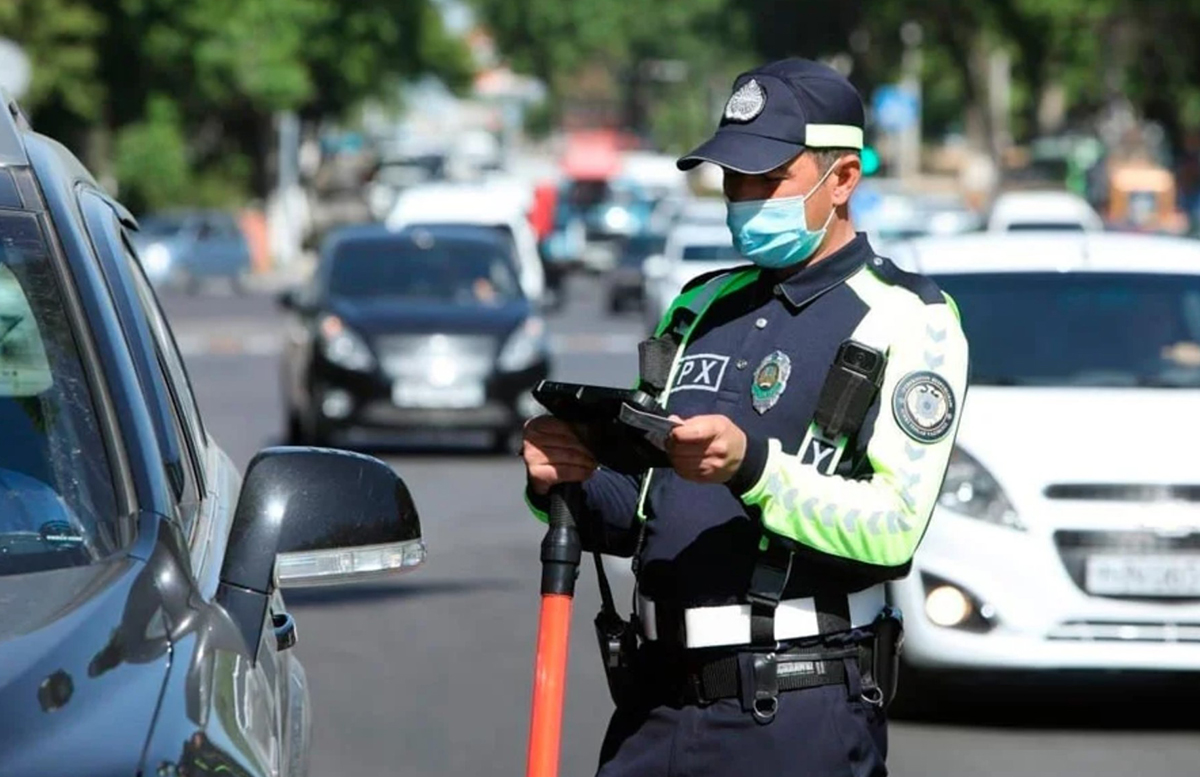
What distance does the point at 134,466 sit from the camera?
3588 millimetres

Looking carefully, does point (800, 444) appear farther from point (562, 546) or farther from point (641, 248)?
point (641, 248)

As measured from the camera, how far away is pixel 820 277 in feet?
14.2

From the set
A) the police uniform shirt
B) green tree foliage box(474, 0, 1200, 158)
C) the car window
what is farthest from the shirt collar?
green tree foliage box(474, 0, 1200, 158)

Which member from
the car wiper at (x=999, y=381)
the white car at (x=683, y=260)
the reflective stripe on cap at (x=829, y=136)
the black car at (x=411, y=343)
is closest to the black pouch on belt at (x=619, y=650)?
the reflective stripe on cap at (x=829, y=136)

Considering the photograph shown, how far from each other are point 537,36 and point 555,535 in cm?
12200

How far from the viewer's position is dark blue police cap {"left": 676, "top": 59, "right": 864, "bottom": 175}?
425 cm

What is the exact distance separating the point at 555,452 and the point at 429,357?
16634mm

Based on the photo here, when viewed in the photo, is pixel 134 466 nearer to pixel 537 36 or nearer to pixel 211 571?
pixel 211 571

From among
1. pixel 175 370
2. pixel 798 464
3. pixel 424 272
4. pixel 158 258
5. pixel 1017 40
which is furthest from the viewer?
pixel 1017 40

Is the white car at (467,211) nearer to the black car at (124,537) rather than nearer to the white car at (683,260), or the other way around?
the white car at (683,260)

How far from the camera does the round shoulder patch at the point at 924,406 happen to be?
4.12 meters

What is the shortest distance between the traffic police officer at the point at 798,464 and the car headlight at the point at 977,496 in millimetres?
4911

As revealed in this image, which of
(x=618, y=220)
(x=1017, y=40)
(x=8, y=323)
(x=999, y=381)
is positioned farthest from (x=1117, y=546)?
(x=1017, y=40)

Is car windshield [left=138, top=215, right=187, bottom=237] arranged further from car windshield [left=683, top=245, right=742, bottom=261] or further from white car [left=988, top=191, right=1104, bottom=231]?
car windshield [left=683, top=245, right=742, bottom=261]
